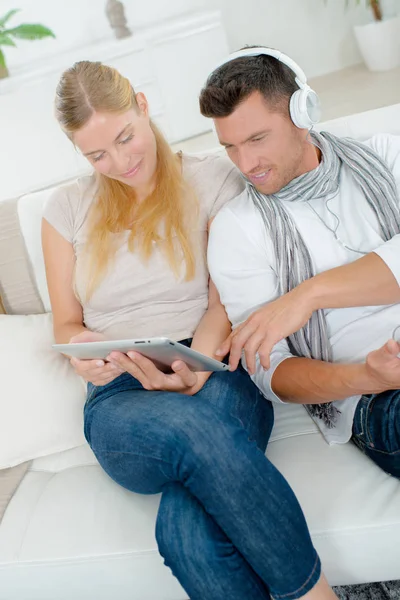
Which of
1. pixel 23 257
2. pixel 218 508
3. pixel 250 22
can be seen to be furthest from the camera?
pixel 250 22

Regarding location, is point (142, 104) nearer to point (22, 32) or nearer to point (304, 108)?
point (304, 108)

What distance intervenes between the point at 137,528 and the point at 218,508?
29 centimetres

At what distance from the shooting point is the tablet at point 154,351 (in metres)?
1.16

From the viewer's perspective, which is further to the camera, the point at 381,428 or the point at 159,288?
the point at 159,288

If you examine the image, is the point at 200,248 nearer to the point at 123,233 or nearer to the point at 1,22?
the point at 123,233

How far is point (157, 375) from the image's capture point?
1338 millimetres

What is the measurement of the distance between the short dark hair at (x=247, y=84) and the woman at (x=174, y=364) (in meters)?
0.26

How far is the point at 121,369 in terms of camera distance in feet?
4.50

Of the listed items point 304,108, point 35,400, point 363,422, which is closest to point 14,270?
point 35,400

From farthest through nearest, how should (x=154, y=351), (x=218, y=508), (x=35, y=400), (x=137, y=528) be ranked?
(x=35, y=400), (x=137, y=528), (x=154, y=351), (x=218, y=508)

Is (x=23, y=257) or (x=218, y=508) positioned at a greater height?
A: (x=23, y=257)

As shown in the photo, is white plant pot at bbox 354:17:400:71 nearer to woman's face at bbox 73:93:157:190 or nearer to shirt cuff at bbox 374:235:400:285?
woman's face at bbox 73:93:157:190

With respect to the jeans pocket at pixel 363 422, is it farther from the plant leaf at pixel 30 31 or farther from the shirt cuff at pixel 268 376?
the plant leaf at pixel 30 31

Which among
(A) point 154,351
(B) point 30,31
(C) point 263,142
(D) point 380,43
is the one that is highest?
(B) point 30,31
